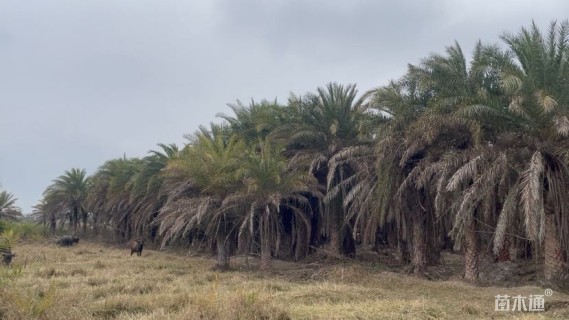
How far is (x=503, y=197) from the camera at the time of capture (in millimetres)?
15711

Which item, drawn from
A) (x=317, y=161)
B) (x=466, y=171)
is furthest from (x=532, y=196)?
(x=317, y=161)

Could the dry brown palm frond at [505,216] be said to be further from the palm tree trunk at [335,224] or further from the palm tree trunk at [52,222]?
the palm tree trunk at [52,222]

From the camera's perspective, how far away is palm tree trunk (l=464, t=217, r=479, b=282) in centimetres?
1656

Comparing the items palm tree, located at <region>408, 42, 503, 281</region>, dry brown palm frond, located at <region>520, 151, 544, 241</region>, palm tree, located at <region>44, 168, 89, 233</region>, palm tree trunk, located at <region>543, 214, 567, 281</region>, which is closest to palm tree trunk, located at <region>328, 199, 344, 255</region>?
palm tree, located at <region>408, 42, 503, 281</region>

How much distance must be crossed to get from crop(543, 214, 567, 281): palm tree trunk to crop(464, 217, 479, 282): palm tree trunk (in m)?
2.38

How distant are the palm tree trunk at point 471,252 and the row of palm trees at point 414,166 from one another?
0.03m

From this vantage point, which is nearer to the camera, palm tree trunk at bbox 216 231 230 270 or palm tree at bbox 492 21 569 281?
palm tree at bbox 492 21 569 281

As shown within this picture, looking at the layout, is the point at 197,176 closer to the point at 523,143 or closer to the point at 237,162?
the point at 237,162

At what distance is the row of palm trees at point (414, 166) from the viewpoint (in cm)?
1411

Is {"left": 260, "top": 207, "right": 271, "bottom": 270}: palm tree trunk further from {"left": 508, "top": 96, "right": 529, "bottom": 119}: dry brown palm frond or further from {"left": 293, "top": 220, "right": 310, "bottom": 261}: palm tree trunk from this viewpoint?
{"left": 508, "top": 96, "right": 529, "bottom": 119}: dry brown palm frond

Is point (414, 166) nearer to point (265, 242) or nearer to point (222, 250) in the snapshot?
point (265, 242)

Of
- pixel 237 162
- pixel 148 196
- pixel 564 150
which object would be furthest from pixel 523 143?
pixel 148 196

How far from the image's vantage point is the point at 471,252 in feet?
55.2

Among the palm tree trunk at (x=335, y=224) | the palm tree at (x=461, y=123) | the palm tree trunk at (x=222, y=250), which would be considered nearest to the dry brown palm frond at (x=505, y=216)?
the palm tree at (x=461, y=123)
